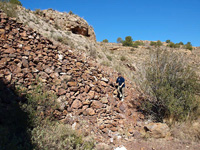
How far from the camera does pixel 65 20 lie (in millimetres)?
13625

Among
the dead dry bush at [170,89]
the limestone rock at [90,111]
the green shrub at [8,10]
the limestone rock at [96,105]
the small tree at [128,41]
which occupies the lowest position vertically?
the limestone rock at [90,111]

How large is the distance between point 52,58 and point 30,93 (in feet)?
7.96

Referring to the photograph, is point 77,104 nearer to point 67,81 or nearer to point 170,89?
point 67,81

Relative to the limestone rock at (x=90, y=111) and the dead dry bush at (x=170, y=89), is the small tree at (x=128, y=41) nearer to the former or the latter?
the dead dry bush at (x=170, y=89)

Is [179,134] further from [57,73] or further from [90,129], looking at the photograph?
[57,73]

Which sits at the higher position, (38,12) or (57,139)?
(38,12)

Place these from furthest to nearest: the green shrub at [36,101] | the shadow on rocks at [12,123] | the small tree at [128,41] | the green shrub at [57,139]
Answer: the small tree at [128,41]
the green shrub at [36,101]
the green shrub at [57,139]
the shadow on rocks at [12,123]

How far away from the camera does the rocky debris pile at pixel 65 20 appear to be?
13000 millimetres

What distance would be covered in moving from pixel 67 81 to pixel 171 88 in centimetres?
448

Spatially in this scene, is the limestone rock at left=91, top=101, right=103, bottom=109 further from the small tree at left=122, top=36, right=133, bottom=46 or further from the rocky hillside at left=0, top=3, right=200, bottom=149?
the small tree at left=122, top=36, right=133, bottom=46

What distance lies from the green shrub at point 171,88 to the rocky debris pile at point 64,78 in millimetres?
976

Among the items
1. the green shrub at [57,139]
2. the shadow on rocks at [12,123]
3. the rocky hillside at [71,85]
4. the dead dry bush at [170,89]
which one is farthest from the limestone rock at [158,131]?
the shadow on rocks at [12,123]

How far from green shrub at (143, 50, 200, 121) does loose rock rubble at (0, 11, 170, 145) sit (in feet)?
3.14

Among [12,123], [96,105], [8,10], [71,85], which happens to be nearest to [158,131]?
[96,105]
